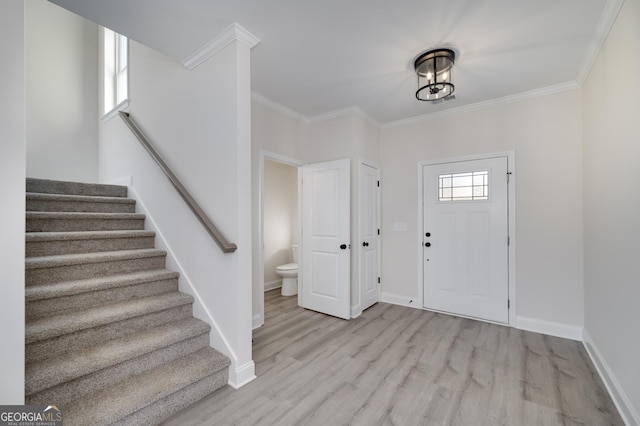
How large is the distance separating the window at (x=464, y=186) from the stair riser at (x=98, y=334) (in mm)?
3225

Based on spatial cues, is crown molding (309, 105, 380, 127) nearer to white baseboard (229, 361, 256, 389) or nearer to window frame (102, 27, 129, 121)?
window frame (102, 27, 129, 121)

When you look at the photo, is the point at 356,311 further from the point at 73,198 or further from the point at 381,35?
the point at 73,198

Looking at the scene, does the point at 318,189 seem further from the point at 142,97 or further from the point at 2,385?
the point at 2,385

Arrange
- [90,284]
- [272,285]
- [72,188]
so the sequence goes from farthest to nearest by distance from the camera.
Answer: [272,285]
[72,188]
[90,284]

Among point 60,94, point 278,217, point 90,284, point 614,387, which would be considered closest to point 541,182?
point 614,387

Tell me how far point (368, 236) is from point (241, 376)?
7.57 feet

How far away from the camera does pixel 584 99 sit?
8.82 feet

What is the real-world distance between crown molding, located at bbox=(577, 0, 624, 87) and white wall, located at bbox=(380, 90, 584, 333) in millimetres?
345

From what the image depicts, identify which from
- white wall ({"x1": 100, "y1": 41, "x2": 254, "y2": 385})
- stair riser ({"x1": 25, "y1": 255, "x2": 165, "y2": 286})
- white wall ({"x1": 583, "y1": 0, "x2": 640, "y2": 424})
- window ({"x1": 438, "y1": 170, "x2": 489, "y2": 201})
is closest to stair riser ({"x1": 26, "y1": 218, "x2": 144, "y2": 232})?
white wall ({"x1": 100, "y1": 41, "x2": 254, "y2": 385})

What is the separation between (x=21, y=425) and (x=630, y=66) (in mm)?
3875

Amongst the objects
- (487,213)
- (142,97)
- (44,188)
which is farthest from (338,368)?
(142,97)

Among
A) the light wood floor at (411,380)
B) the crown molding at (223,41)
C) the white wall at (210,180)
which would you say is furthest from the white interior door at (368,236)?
the crown molding at (223,41)

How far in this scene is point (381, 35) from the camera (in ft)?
6.93

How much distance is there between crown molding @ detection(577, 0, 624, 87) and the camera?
179 centimetres
